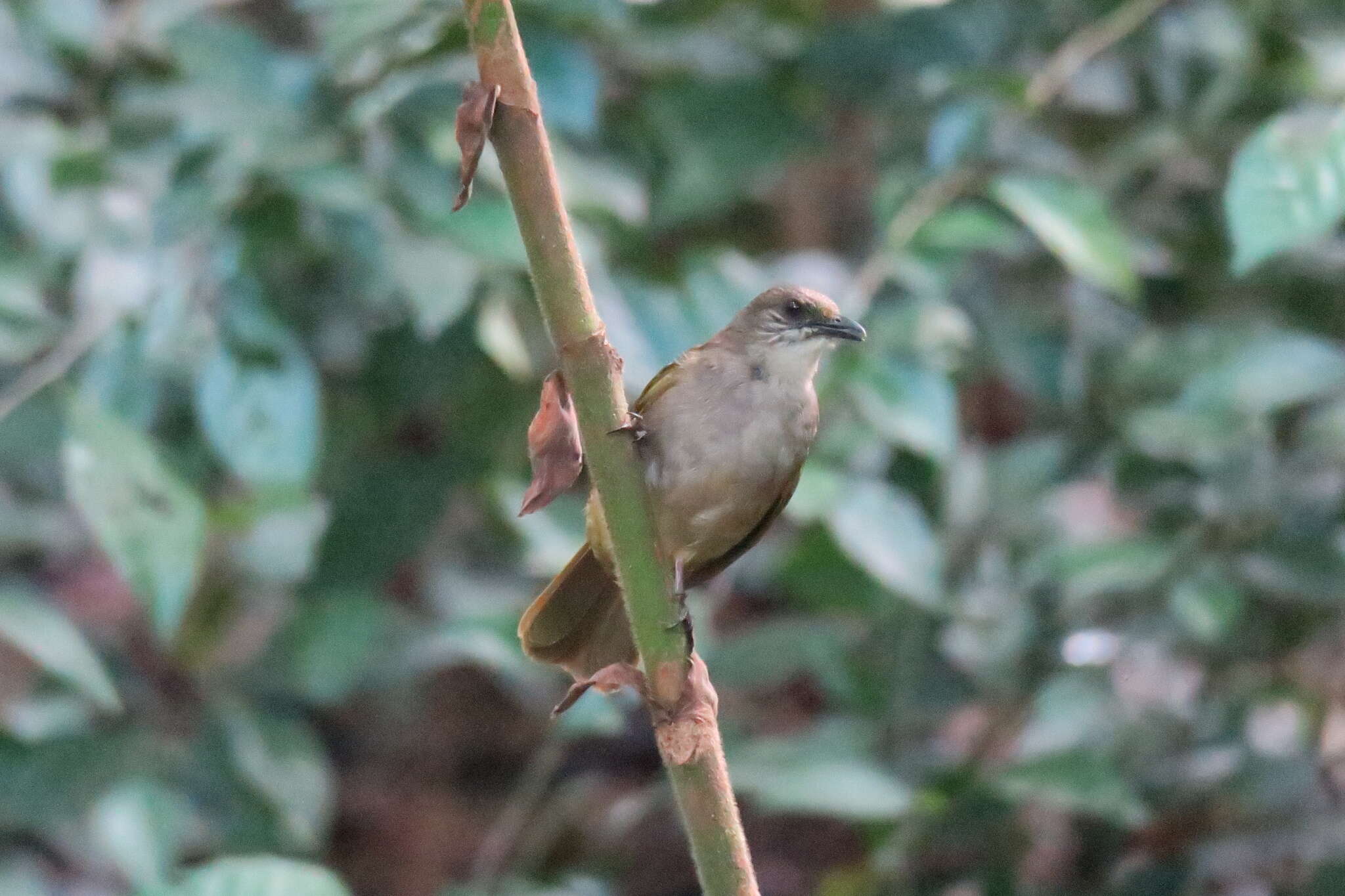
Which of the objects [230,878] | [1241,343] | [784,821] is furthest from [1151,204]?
[230,878]

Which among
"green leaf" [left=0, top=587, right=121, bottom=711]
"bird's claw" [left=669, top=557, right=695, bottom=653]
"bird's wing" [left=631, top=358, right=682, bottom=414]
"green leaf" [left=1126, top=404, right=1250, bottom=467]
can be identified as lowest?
"bird's claw" [left=669, top=557, right=695, bottom=653]

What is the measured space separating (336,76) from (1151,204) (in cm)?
196

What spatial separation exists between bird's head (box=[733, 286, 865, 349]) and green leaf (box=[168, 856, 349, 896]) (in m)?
1.01

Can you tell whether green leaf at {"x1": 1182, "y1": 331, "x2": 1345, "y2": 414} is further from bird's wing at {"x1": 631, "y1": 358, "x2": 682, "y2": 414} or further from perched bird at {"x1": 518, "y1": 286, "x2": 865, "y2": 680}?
bird's wing at {"x1": 631, "y1": 358, "x2": 682, "y2": 414}

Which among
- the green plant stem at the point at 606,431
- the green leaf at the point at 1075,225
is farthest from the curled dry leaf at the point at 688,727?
the green leaf at the point at 1075,225

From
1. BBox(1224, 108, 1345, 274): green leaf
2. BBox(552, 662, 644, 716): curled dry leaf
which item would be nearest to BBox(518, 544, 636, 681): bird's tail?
BBox(552, 662, 644, 716): curled dry leaf

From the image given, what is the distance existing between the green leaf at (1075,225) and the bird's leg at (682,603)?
95cm

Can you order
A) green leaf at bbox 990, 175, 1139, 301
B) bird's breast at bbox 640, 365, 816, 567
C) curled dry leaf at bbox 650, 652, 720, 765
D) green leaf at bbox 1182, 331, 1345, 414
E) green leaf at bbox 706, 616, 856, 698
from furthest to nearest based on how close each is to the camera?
green leaf at bbox 706, 616, 856, 698 → green leaf at bbox 1182, 331, 1345, 414 → green leaf at bbox 990, 175, 1139, 301 → bird's breast at bbox 640, 365, 816, 567 → curled dry leaf at bbox 650, 652, 720, 765

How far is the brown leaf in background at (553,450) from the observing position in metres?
1.38

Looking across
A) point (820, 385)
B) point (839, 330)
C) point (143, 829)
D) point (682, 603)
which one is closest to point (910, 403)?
point (820, 385)

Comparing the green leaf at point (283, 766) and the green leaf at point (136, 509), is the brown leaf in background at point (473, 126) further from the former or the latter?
the green leaf at point (283, 766)

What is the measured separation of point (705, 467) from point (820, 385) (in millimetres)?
697

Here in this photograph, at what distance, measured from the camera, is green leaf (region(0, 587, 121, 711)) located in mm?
2434

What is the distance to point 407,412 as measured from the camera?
352 cm
